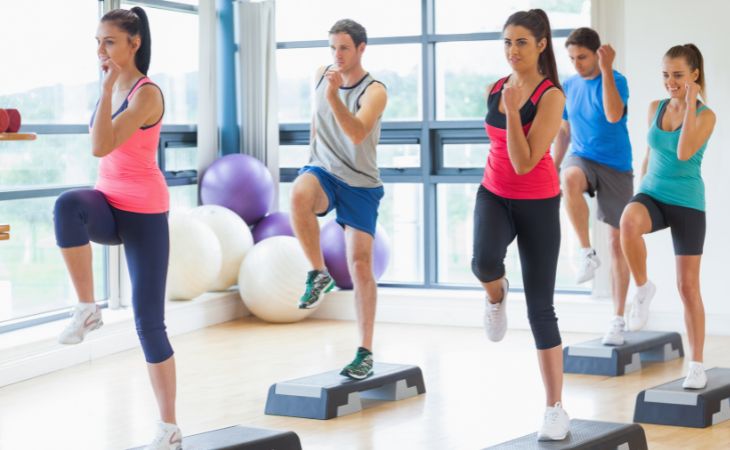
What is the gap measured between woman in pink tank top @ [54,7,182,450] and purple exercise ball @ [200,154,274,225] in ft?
12.7

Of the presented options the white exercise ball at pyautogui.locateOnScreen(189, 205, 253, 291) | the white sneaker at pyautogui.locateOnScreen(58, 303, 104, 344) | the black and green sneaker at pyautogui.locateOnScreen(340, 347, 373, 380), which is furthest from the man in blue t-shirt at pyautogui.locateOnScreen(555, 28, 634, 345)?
the white sneaker at pyautogui.locateOnScreen(58, 303, 104, 344)

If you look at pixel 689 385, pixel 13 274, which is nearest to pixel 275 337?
pixel 13 274

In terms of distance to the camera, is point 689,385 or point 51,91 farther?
point 51,91

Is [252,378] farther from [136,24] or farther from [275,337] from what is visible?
[136,24]

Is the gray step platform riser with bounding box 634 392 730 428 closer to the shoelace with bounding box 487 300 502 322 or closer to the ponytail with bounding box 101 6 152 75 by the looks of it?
the shoelace with bounding box 487 300 502 322

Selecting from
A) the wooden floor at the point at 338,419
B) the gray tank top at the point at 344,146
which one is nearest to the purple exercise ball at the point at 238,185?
the wooden floor at the point at 338,419

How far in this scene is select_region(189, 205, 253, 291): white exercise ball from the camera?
7.53 metres

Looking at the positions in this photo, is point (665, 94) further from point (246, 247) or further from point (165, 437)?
point (165, 437)

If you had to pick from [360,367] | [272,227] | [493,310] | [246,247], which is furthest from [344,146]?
[272,227]

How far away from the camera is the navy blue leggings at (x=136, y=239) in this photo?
3.69 metres

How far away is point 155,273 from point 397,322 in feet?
13.4

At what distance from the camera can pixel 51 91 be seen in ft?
22.3

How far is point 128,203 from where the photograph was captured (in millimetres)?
3777

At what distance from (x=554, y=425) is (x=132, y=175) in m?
1.72
